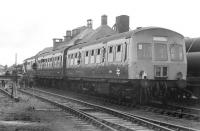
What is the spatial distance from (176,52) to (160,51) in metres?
0.86

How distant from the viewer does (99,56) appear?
1781cm

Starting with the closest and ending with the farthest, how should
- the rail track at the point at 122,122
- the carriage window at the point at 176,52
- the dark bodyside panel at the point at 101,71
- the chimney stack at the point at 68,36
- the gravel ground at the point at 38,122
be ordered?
the gravel ground at the point at 38,122 < the rail track at the point at 122,122 < the dark bodyside panel at the point at 101,71 < the carriage window at the point at 176,52 < the chimney stack at the point at 68,36

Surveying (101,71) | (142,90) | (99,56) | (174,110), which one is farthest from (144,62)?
(99,56)

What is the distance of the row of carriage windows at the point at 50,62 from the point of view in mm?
25878

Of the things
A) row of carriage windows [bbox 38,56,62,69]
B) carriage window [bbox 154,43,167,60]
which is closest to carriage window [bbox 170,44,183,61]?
carriage window [bbox 154,43,167,60]

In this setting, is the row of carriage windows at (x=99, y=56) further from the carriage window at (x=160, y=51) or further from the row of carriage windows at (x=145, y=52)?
the carriage window at (x=160, y=51)

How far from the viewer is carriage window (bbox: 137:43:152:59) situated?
1480cm

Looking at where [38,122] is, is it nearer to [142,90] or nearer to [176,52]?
[142,90]

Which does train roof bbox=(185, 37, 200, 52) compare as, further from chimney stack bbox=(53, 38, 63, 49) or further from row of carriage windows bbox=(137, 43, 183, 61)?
chimney stack bbox=(53, 38, 63, 49)

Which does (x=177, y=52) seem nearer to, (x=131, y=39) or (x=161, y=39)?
(x=161, y=39)

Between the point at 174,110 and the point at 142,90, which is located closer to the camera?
the point at 174,110

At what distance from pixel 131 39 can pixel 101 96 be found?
623 cm

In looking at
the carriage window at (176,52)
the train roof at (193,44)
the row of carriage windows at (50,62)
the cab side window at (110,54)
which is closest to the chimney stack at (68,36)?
the row of carriage windows at (50,62)

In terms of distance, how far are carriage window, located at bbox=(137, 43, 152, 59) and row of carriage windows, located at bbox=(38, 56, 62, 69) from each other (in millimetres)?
11388
